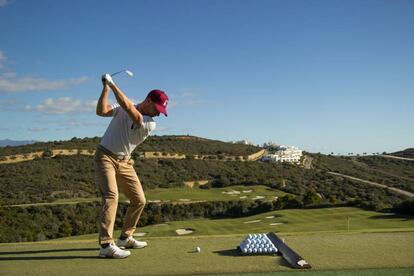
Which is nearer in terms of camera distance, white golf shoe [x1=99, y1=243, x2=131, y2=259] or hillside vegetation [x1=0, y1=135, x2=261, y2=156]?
white golf shoe [x1=99, y1=243, x2=131, y2=259]

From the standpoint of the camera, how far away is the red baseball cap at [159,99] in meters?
5.89

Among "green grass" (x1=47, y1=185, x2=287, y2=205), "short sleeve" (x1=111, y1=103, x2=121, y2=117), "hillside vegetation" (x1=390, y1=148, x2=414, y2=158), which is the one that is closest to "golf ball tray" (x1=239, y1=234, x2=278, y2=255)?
"short sleeve" (x1=111, y1=103, x2=121, y2=117)

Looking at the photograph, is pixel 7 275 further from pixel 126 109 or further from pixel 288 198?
pixel 288 198

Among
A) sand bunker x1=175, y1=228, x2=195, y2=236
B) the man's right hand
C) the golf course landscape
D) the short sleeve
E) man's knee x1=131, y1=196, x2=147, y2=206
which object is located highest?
the man's right hand

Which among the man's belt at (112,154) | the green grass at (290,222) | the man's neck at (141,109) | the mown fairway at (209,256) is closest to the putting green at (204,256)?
the mown fairway at (209,256)

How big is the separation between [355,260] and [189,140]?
6288 centimetres

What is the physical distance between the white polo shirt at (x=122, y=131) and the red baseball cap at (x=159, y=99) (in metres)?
0.19

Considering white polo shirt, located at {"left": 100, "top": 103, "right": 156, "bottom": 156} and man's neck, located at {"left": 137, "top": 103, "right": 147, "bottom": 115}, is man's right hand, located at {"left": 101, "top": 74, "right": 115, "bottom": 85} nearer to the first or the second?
white polo shirt, located at {"left": 100, "top": 103, "right": 156, "bottom": 156}

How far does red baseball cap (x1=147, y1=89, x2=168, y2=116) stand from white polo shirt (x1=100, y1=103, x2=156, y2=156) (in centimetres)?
19

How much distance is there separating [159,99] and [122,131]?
2.07 ft

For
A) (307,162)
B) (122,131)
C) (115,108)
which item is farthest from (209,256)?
(307,162)

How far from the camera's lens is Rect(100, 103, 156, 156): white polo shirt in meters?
5.80

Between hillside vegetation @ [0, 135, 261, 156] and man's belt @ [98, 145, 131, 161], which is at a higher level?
hillside vegetation @ [0, 135, 261, 156]

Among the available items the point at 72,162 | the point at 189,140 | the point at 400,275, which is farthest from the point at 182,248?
the point at 189,140
